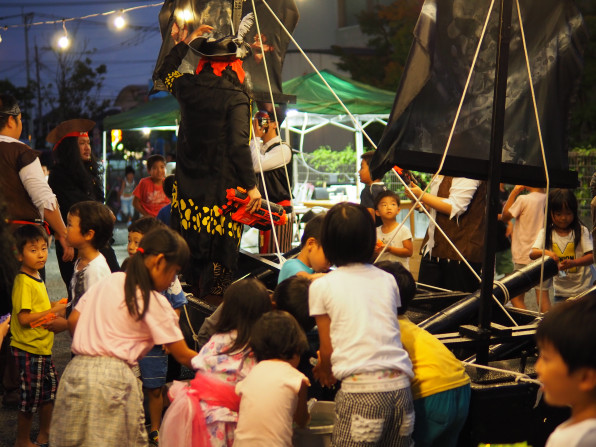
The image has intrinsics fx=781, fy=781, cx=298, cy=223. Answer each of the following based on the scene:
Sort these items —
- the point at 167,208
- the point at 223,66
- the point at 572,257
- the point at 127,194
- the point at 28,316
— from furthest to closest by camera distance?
the point at 127,194, the point at 167,208, the point at 572,257, the point at 223,66, the point at 28,316

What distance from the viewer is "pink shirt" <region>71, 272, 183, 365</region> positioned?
328cm

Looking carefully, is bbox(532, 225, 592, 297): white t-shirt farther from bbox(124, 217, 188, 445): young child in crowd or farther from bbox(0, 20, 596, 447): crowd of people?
bbox(124, 217, 188, 445): young child in crowd

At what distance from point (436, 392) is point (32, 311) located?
243 cm

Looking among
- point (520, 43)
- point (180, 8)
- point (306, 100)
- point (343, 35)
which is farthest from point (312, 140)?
point (520, 43)

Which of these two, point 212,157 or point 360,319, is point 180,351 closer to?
point 360,319

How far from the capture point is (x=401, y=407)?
10.2 ft

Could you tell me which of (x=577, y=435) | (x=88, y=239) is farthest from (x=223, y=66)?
(x=577, y=435)

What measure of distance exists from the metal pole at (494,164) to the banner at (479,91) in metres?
0.16

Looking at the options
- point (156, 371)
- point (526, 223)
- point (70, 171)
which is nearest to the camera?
point (156, 371)

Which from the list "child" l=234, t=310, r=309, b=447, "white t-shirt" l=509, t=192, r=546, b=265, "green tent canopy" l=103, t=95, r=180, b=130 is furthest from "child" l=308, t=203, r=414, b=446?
"green tent canopy" l=103, t=95, r=180, b=130

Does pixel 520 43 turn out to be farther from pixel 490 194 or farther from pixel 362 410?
pixel 362 410

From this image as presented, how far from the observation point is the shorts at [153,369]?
4508 mm

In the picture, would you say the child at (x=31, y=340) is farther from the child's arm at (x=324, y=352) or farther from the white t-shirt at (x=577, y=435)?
the white t-shirt at (x=577, y=435)

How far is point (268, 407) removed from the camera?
124 inches
